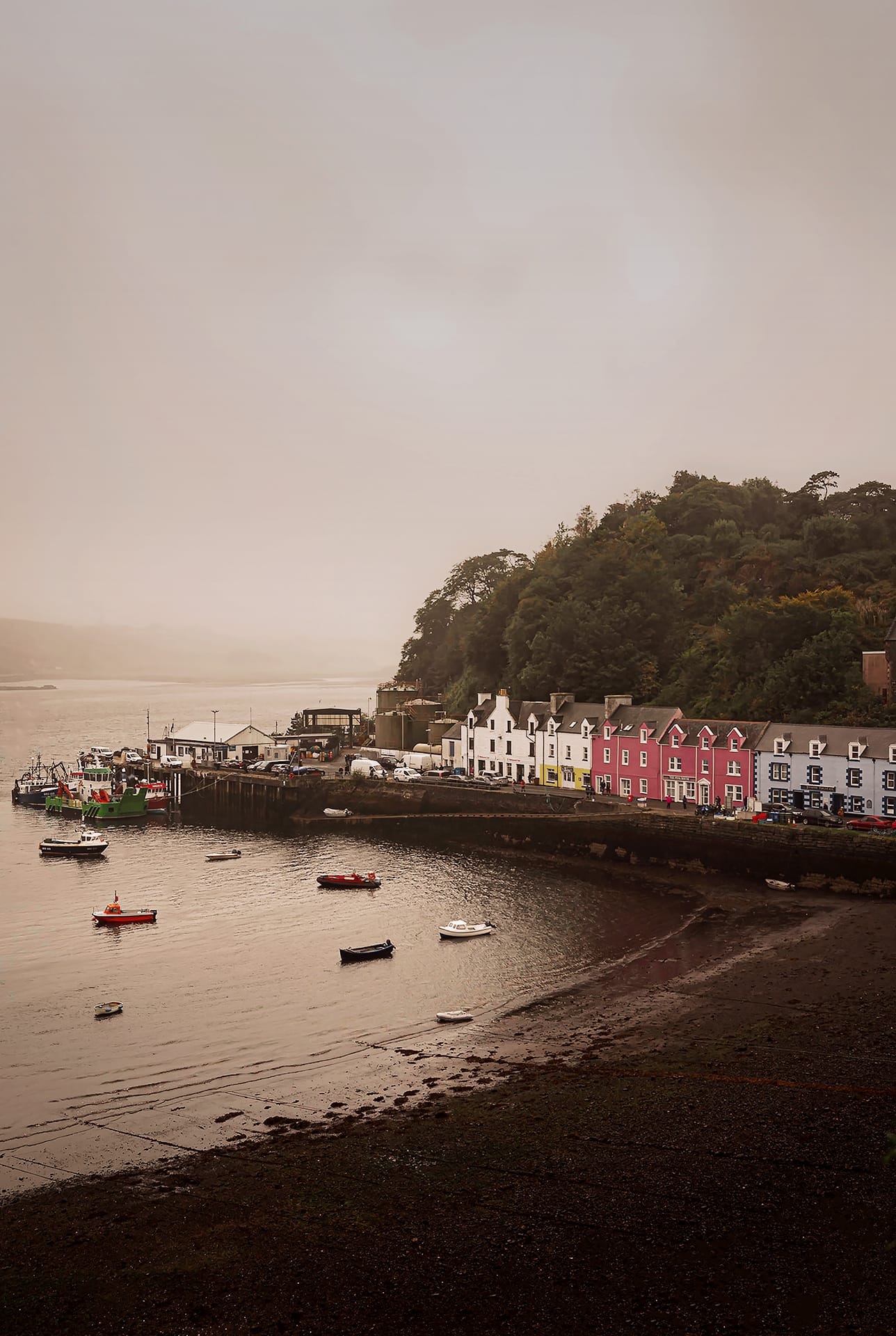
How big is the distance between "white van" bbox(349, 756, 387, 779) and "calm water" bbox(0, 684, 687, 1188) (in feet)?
40.4

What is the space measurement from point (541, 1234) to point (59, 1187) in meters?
8.82

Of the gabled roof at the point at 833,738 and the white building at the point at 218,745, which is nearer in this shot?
the gabled roof at the point at 833,738

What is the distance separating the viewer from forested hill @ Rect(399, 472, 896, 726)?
5556cm

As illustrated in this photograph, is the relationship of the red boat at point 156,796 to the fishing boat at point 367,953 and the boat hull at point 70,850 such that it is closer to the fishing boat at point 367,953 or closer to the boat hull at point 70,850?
the boat hull at point 70,850

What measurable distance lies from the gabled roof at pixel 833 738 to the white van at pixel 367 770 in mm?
26685

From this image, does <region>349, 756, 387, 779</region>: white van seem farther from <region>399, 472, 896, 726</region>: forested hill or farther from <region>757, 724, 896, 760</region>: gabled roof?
<region>757, 724, 896, 760</region>: gabled roof

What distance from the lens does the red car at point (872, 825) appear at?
40.9m

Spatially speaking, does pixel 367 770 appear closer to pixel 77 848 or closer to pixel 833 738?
pixel 77 848

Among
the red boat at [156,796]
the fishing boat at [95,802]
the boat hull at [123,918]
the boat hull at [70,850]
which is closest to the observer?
the boat hull at [123,918]

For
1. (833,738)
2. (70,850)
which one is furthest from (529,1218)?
(70,850)

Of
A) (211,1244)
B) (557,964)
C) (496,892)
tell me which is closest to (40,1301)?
(211,1244)

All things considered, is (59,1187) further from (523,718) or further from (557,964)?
(523,718)

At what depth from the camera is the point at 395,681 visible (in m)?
106

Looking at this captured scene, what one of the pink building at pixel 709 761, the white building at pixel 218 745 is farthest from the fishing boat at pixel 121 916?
the white building at pixel 218 745
